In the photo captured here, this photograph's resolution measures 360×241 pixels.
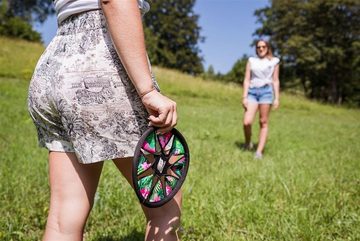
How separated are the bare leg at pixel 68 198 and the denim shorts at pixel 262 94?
4.48m

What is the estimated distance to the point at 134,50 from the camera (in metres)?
1.26

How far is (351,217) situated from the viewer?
263 cm

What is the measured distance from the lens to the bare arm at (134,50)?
123 centimetres

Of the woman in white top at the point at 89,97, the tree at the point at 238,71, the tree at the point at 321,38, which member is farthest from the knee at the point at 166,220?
the tree at the point at 238,71

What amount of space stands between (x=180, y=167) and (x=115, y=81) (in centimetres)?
44

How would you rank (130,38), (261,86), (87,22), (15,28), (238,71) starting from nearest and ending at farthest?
(130,38) < (87,22) < (261,86) < (15,28) < (238,71)

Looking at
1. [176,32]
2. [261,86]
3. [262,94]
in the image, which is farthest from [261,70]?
[176,32]

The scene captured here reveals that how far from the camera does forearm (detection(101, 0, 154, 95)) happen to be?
1232 millimetres

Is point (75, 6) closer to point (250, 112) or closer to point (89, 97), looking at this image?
point (89, 97)

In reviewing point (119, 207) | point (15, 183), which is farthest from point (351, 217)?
point (15, 183)

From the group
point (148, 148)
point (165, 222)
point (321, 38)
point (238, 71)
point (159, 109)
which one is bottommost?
point (238, 71)

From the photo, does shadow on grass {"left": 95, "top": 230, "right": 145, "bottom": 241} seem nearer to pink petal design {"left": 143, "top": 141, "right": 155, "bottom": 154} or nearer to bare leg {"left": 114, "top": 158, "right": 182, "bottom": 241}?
bare leg {"left": 114, "top": 158, "right": 182, "bottom": 241}

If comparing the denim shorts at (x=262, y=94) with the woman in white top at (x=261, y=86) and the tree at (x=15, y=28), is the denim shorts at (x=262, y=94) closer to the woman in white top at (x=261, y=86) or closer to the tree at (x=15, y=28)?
the woman in white top at (x=261, y=86)

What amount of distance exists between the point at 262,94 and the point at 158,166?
445cm
